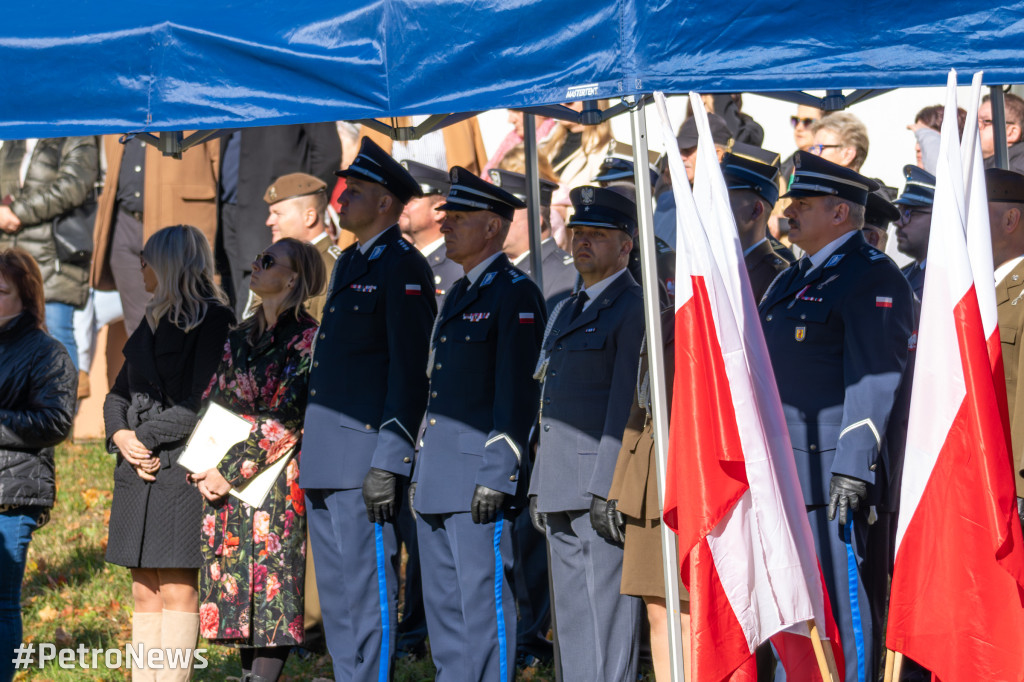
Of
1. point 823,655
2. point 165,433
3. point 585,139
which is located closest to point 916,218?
point 823,655

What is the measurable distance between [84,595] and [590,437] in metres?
3.68

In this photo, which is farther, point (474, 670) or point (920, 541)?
point (474, 670)

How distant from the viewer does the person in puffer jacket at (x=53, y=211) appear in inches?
377

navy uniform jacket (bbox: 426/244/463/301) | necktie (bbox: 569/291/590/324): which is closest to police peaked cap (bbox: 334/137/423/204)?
necktie (bbox: 569/291/590/324)

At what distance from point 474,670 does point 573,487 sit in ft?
2.62

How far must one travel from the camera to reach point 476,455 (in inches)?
196

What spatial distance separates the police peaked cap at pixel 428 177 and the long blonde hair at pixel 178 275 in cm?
150

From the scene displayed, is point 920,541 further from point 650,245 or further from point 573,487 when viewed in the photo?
point 573,487

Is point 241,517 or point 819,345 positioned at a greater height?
point 819,345

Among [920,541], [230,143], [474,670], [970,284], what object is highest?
[230,143]

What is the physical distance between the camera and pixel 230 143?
29.3ft

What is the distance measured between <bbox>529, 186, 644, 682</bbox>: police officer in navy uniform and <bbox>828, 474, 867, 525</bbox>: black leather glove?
77 centimetres

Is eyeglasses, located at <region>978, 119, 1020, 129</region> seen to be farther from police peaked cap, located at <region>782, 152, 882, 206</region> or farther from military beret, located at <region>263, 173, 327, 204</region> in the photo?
military beret, located at <region>263, 173, 327, 204</region>

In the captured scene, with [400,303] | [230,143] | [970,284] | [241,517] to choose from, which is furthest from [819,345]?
[230,143]
